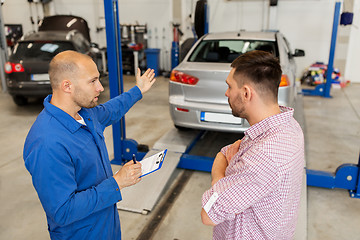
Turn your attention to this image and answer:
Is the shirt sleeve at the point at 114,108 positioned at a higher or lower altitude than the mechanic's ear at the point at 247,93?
lower

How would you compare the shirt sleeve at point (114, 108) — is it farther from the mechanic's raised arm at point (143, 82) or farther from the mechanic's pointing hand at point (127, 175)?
the mechanic's pointing hand at point (127, 175)

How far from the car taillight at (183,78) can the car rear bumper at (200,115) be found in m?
0.21

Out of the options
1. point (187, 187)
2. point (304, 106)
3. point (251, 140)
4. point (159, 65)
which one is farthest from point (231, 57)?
point (159, 65)

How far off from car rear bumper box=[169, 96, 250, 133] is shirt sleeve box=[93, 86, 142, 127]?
5.01ft

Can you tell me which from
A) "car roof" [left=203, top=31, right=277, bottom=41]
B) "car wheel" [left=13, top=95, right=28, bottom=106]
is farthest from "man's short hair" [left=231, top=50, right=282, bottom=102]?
"car wheel" [left=13, top=95, right=28, bottom=106]

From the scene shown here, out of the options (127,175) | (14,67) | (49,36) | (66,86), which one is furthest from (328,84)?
(66,86)

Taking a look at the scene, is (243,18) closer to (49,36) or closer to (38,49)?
(49,36)

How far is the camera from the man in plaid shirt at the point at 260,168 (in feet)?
3.56

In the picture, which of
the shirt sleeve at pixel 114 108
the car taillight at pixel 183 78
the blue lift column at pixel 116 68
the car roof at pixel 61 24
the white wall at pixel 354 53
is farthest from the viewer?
the car roof at pixel 61 24

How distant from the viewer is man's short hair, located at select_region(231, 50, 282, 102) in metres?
1.18

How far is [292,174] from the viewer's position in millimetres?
1111

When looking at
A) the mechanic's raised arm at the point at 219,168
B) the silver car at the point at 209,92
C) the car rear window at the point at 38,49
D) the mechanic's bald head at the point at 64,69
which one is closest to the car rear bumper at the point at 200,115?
the silver car at the point at 209,92

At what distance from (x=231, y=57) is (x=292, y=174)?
3.13 m

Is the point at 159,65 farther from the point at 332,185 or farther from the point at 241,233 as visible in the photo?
the point at 241,233
